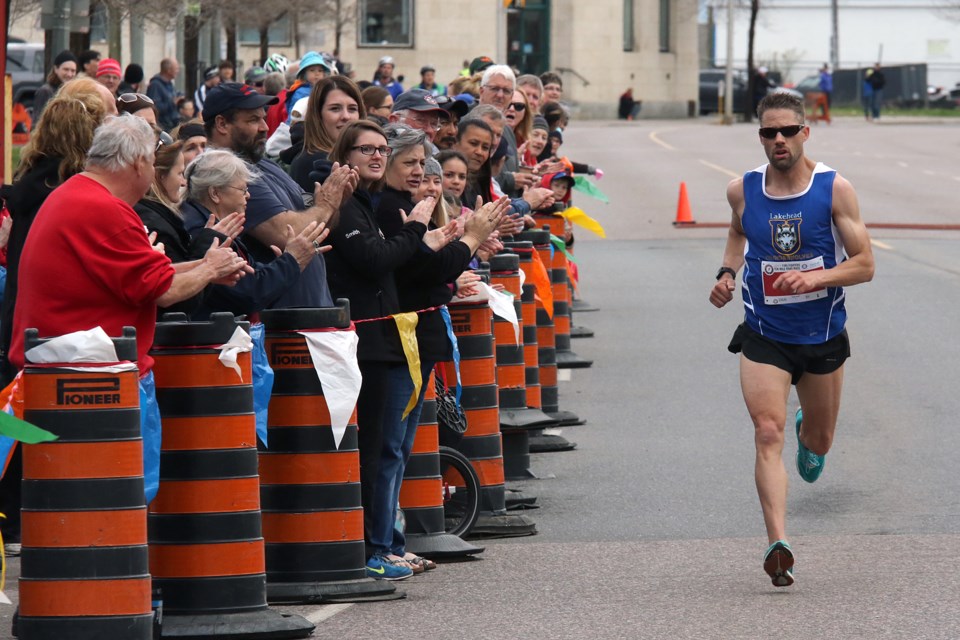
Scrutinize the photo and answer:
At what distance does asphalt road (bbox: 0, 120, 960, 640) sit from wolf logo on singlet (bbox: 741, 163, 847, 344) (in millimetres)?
1083

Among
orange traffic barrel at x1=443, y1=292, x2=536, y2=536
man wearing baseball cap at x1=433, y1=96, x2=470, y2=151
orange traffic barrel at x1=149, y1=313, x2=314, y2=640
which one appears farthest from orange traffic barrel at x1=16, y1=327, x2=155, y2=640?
man wearing baseball cap at x1=433, y1=96, x2=470, y2=151

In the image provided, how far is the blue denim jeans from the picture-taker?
810cm

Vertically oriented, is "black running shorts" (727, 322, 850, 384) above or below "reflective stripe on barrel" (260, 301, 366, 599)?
above

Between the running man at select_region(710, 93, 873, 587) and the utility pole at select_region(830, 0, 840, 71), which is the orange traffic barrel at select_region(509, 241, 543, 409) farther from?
the utility pole at select_region(830, 0, 840, 71)

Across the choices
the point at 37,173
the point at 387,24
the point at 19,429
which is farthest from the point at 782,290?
the point at 387,24

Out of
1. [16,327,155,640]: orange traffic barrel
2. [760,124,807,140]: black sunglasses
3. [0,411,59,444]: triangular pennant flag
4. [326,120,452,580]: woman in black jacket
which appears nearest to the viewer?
[0,411,59,444]: triangular pennant flag

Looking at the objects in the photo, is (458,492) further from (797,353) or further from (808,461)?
(797,353)

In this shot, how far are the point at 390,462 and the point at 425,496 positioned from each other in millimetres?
606

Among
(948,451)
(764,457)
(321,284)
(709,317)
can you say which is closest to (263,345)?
(321,284)

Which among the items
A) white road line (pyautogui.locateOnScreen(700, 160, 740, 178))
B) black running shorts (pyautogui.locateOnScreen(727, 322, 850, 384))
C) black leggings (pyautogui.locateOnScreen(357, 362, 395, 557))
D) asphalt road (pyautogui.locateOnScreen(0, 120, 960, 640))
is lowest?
asphalt road (pyautogui.locateOnScreen(0, 120, 960, 640))

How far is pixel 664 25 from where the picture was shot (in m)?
83.9

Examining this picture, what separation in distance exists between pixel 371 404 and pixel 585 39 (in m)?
71.6

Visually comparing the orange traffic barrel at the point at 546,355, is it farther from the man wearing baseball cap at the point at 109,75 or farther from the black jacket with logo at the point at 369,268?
the man wearing baseball cap at the point at 109,75

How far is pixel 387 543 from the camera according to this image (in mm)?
8148
